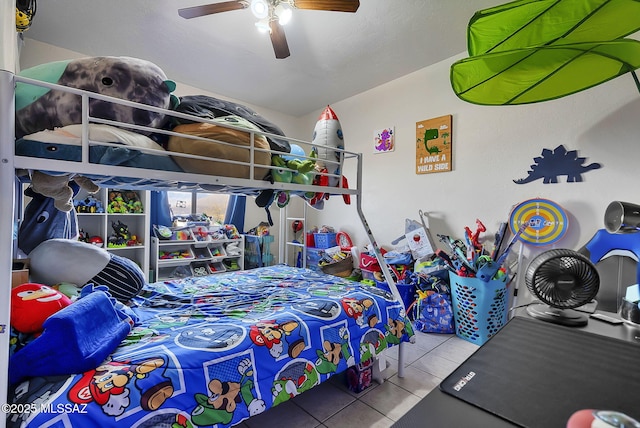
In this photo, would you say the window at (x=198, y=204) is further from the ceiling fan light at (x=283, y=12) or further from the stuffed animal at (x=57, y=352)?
the stuffed animal at (x=57, y=352)

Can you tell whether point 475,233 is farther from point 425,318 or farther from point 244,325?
point 244,325

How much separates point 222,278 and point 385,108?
2.48 metres

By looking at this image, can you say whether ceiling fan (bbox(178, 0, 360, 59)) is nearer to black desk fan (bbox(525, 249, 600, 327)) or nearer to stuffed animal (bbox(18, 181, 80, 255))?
stuffed animal (bbox(18, 181, 80, 255))

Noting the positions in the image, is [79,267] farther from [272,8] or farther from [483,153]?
[483,153]

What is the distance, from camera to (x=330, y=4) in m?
1.67

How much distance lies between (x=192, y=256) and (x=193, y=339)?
7.48 ft

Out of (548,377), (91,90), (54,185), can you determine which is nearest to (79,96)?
(91,90)

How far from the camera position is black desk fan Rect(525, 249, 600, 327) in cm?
95

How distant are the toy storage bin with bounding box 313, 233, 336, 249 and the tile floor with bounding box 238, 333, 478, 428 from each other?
176cm

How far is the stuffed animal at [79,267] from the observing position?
1.30 meters

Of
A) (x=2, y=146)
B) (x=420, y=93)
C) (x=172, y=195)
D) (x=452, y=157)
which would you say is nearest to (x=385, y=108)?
(x=420, y=93)

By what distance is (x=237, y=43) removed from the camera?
2447 mm

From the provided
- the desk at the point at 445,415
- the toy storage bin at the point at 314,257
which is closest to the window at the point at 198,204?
the toy storage bin at the point at 314,257

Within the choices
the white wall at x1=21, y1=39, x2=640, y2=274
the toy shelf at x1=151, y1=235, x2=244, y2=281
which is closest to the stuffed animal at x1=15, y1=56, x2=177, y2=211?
the toy shelf at x1=151, y1=235, x2=244, y2=281
